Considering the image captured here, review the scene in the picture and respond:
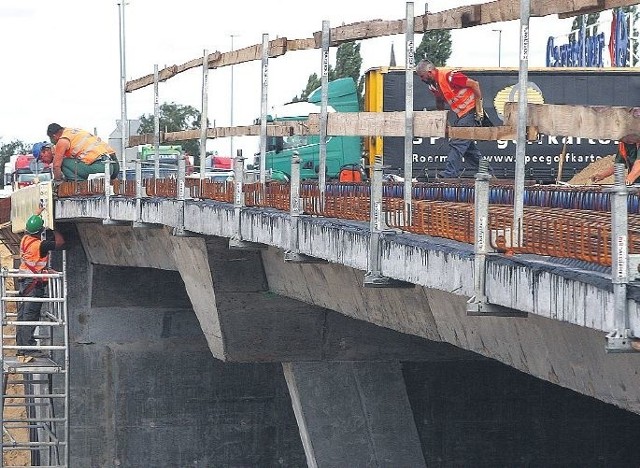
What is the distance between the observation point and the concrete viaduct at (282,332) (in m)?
9.22

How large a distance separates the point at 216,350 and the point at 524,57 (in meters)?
11.8

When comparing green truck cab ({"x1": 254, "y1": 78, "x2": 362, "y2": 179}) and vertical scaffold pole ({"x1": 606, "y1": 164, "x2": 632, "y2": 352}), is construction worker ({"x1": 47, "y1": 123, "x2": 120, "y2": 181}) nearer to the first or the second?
green truck cab ({"x1": 254, "y1": 78, "x2": 362, "y2": 179})

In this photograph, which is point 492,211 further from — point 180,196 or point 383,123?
point 180,196

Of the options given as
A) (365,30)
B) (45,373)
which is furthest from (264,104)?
(45,373)

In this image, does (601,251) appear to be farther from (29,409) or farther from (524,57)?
(29,409)

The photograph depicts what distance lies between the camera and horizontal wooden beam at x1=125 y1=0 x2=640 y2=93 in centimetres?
912

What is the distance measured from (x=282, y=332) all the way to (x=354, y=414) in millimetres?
1345

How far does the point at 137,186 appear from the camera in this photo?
19.4 metres

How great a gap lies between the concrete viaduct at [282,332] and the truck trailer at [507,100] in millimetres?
4298

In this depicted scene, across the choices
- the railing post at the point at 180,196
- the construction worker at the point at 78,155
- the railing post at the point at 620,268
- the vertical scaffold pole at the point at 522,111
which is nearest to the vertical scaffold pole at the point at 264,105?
the railing post at the point at 180,196

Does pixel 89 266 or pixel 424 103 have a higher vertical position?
pixel 424 103

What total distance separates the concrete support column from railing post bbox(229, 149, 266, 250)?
15.0 feet

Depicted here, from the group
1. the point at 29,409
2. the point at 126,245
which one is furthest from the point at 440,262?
the point at 29,409

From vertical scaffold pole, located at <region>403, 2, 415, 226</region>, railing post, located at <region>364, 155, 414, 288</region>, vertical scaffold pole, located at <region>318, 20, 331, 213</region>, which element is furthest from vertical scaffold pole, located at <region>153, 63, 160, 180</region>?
railing post, located at <region>364, 155, 414, 288</region>
